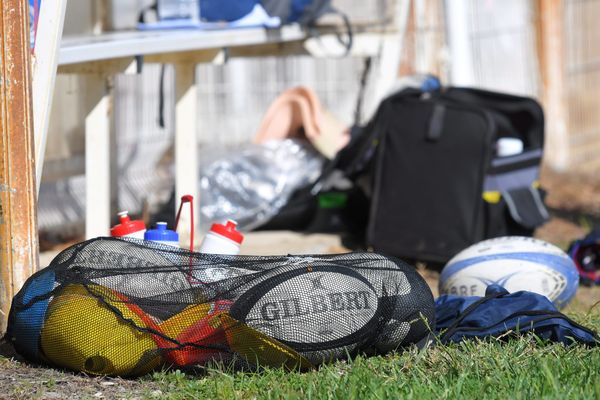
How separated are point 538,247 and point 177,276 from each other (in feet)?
6.76

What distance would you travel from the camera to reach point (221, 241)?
156 inches

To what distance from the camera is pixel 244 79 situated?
28.6 ft

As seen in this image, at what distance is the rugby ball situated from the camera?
4.69 meters

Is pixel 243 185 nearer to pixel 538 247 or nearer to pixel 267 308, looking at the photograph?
pixel 538 247

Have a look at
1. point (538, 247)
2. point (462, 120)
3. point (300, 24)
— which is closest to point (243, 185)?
point (300, 24)

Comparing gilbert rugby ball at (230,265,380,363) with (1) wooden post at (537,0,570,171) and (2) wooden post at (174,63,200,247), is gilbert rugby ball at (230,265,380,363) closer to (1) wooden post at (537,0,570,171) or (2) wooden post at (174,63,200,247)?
(2) wooden post at (174,63,200,247)

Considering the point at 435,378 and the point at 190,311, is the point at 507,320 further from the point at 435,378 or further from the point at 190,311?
the point at 190,311

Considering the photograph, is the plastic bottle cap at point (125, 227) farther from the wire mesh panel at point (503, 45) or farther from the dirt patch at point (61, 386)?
A: the wire mesh panel at point (503, 45)

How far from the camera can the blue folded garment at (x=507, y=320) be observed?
3676mm

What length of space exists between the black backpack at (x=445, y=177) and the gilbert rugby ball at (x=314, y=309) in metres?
2.33

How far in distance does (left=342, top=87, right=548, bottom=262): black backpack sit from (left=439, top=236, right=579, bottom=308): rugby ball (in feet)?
2.82

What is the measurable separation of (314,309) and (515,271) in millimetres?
1607

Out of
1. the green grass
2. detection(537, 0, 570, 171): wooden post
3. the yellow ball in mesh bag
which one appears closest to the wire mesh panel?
detection(537, 0, 570, 171): wooden post

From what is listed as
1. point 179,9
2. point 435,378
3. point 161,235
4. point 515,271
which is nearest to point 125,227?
point 161,235
